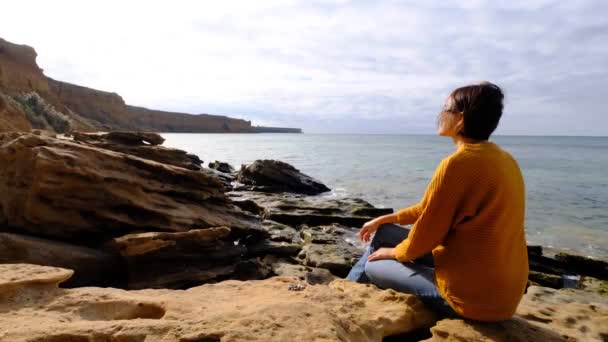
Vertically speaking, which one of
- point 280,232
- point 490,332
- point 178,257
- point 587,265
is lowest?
point 587,265

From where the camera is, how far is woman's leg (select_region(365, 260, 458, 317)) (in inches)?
130

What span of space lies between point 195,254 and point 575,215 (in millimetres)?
15901

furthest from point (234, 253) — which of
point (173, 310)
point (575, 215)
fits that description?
point (575, 215)

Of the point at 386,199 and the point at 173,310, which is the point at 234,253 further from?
the point at 386,199

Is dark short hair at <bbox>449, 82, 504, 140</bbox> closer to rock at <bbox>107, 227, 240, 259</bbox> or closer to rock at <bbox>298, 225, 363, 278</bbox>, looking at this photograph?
rock at <bbox>107, 227, 240, 259</bbox>

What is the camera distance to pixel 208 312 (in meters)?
2.98

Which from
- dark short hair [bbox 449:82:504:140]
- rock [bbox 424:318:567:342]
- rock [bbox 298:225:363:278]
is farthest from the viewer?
rock [bbox 298:225:363:278]

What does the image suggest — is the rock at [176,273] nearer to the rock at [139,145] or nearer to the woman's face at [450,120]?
the rock at [139,145]

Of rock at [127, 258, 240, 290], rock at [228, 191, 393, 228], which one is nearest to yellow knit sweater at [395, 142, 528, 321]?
rock at [127, 258, 240, 290]

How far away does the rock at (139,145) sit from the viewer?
851 centimetres

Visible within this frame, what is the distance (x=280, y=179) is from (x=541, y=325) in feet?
52.5

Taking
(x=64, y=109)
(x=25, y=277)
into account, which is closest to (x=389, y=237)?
(x=25, y=277)

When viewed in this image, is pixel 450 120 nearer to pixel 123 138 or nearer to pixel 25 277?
pixel 25 277

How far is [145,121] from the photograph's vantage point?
346 feet
